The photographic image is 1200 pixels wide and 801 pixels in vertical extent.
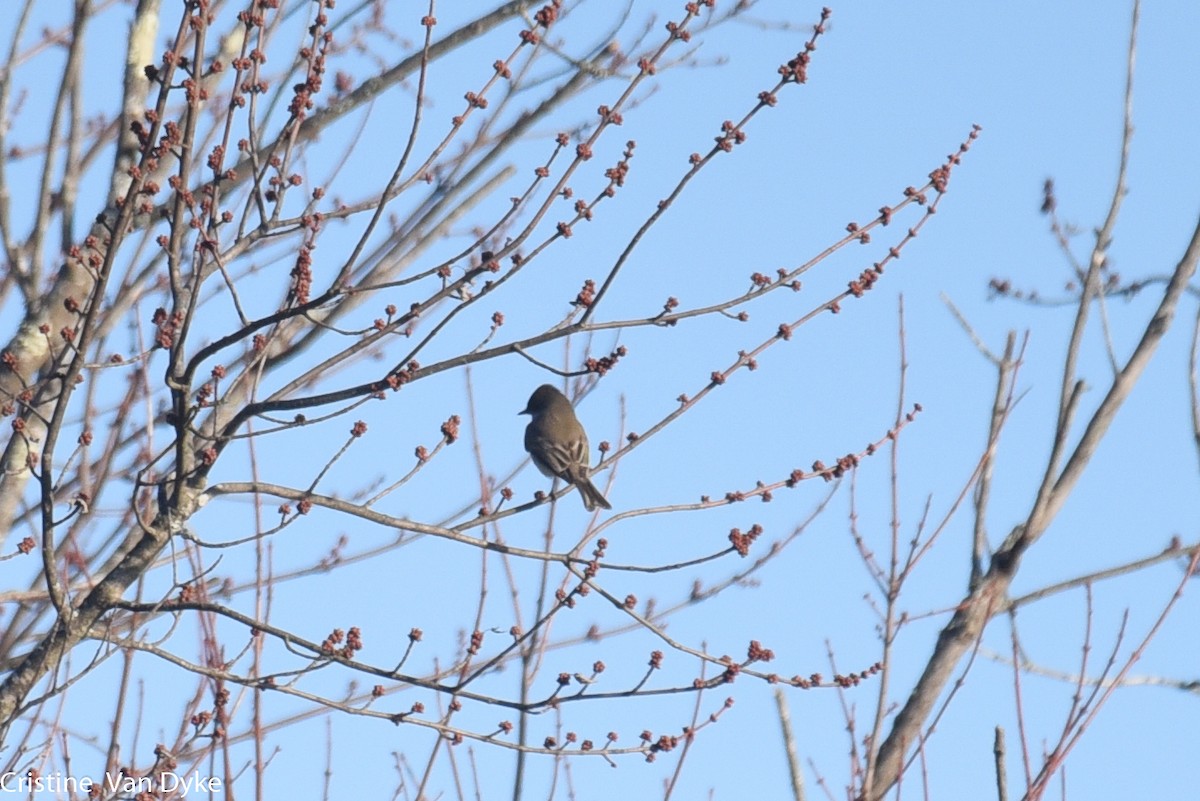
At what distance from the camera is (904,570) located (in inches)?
152

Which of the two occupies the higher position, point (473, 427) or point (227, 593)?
point (473, 427)

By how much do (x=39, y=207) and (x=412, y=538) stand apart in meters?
1.52

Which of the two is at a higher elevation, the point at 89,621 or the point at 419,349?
the point at 419,349

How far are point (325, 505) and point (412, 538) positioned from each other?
1675 millimetres

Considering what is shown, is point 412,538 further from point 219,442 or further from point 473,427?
point 219,442

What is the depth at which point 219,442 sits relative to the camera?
3123 millimetres

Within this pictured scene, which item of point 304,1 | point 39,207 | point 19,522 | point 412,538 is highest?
point 304,1

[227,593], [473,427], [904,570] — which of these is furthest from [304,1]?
[904,570]

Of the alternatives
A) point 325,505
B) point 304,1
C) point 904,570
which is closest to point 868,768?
point 904,570

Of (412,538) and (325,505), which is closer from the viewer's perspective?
(325,505)

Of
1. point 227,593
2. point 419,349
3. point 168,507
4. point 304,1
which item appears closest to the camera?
point 419,349

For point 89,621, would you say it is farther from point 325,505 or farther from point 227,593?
point 227,593

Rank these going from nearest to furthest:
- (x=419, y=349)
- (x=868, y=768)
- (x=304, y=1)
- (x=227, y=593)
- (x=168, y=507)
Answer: (x=419, y=349), (x=168, y=507), (x=868, y=768), (x=304, y=1), (x=227, y=593)

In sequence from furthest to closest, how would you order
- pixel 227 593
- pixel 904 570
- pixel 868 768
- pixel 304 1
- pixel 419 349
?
pixel 227 593 < pixel 304 1 < pixel 904 570 < pixel 868 768 < pixel 419 349
